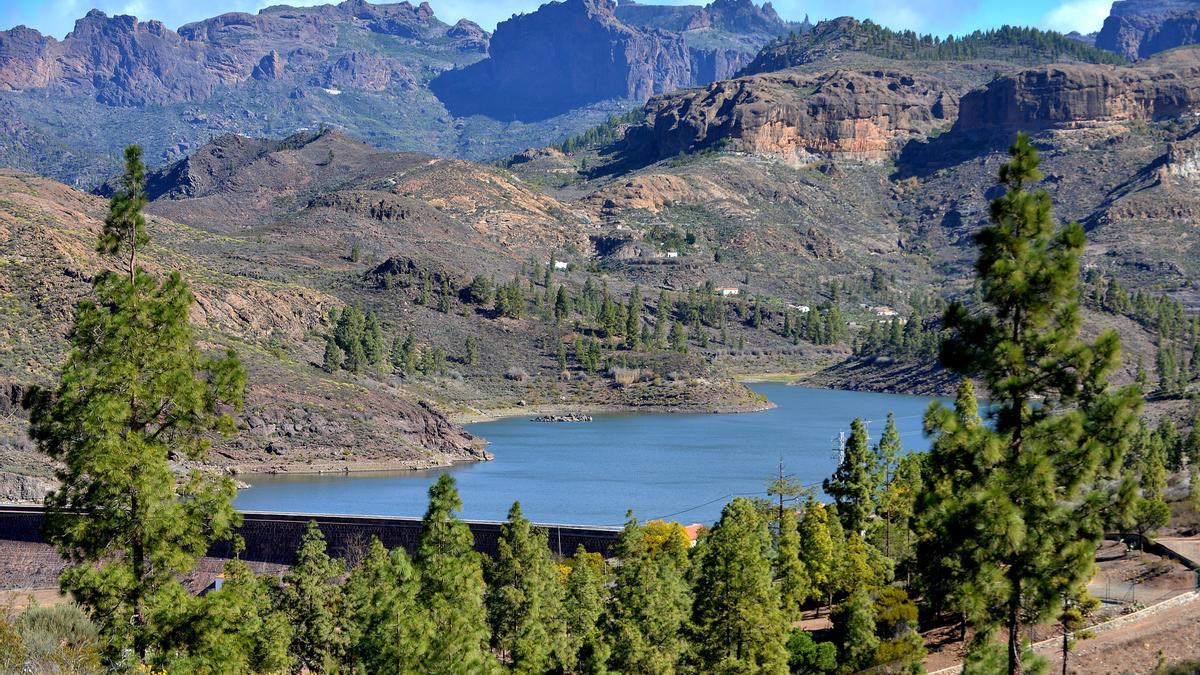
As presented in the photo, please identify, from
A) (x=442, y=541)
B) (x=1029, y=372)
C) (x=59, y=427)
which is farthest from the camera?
(x=442, y=541)

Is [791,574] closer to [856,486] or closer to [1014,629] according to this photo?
[856,486]

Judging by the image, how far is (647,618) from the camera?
4419 centimetres

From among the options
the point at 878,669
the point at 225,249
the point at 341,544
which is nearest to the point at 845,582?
the point at 878,669

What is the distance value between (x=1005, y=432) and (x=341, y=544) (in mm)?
53279

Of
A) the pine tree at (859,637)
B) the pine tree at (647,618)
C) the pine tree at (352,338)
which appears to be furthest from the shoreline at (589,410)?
the pine tree at (859,637)

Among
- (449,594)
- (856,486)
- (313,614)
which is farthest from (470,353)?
(449,594)

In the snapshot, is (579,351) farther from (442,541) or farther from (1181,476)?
(442,541)

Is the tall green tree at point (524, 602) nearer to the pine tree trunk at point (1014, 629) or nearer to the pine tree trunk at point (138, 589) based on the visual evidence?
the pine tree trunk at point (138, 589)

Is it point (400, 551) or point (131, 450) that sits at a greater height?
point (131, 450)

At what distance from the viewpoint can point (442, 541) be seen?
42.0m

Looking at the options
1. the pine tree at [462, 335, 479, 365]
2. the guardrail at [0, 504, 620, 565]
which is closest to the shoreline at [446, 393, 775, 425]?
the pine tree at [462, 335, 479, 365]

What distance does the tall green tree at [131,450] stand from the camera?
24125mm

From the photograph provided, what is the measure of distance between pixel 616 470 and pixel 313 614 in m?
65.2

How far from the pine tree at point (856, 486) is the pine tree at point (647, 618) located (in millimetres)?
16880
